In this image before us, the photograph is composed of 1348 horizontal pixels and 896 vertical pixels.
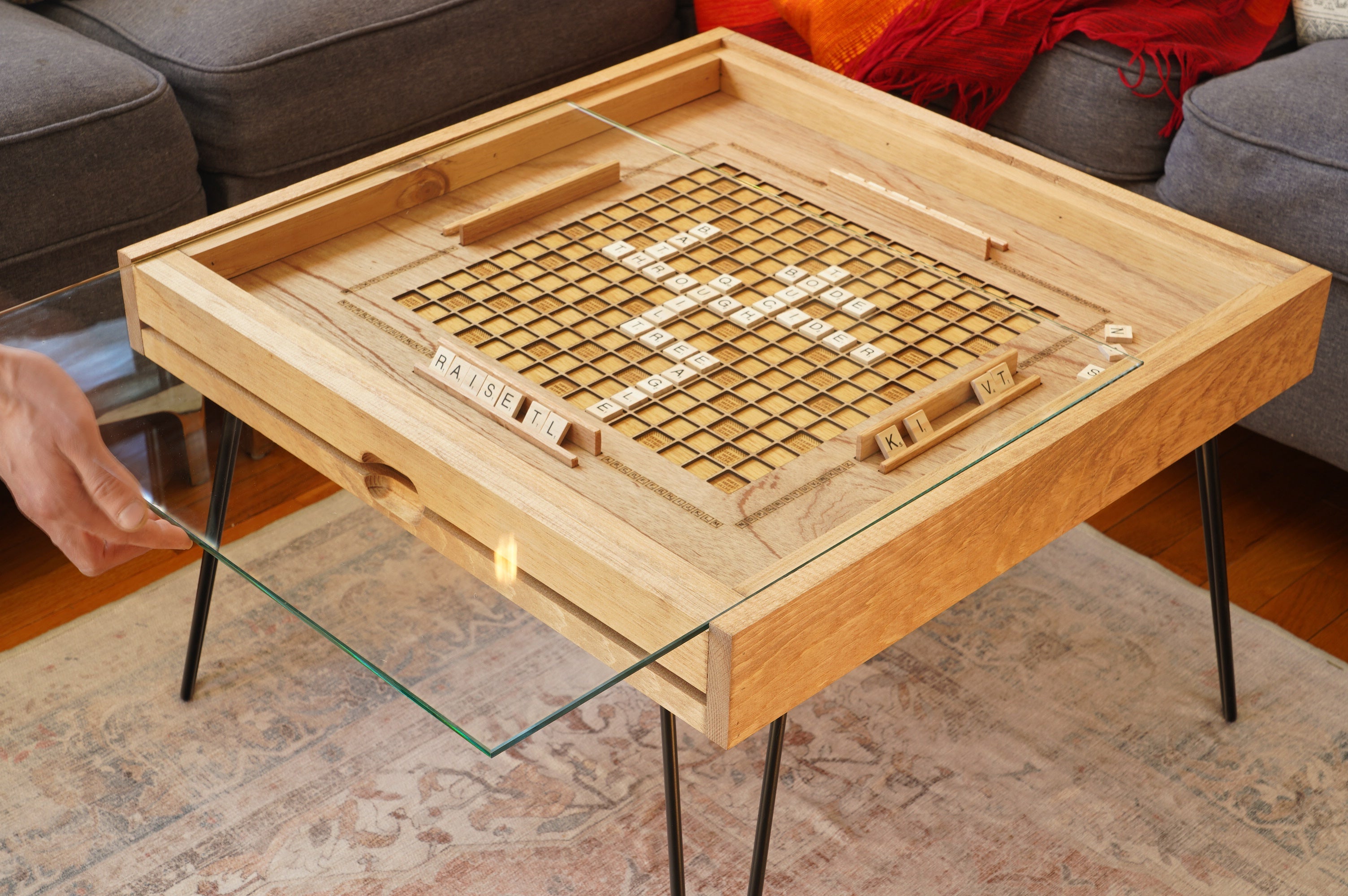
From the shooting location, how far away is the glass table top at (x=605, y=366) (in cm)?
84

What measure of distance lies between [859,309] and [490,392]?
1.04ft

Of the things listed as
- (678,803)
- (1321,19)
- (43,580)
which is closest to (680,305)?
(678,803)

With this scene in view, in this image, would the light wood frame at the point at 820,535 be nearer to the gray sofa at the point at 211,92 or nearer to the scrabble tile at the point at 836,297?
the scrabble tile at the point at 836,297

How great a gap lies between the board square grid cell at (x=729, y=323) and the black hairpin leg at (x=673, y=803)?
0.18 meters

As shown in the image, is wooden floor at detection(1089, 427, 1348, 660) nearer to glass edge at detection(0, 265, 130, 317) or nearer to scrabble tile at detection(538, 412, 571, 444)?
scrabble tile at detection(538, 412, 571, 444)

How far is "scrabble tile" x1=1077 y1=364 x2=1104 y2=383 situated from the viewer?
3.26 feet

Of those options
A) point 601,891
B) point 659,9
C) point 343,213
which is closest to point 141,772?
point 601,891

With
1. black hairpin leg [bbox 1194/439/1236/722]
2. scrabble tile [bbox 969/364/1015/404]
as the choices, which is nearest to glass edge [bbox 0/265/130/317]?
scrabble tile [bbox 969/364/1015/404]

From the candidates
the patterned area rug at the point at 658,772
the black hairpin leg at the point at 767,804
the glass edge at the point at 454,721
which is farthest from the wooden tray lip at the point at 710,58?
the black hairpin leg at the point at 767,804

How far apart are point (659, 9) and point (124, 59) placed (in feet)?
2.54

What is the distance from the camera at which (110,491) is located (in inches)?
35.7

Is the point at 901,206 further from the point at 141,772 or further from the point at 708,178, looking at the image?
the point at 141,772

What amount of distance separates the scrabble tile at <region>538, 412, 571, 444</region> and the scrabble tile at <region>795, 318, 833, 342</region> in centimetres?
23

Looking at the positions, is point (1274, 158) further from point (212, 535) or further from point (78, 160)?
point (78, 160)
